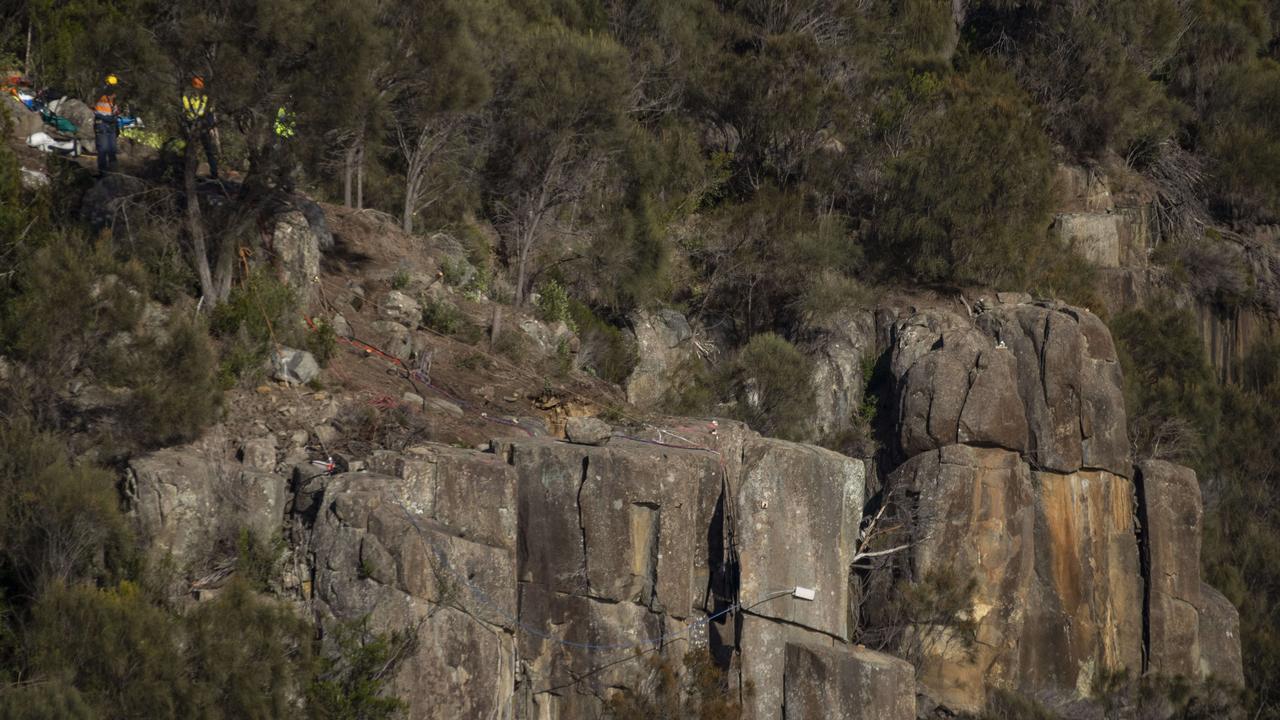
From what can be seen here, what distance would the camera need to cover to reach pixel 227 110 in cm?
1789

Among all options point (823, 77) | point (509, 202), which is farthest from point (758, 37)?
point (509, 202)

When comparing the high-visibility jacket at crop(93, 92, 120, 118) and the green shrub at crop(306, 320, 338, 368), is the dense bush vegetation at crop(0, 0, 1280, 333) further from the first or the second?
the green shrub at crop(306, 320, 338, 368)

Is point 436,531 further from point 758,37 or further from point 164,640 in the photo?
point 758,37

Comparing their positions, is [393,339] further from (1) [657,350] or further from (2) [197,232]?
(1) [657,350]

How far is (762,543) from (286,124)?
8086 millimetres

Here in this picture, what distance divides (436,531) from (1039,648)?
1098 cm

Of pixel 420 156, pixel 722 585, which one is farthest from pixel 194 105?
pixel 722 585

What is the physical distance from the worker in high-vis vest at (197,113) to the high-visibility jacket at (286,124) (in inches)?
32.0

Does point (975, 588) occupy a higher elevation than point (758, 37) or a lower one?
lower

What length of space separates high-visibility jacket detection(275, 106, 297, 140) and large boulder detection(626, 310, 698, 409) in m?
8.28

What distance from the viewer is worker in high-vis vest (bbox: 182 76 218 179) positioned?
1781 cm

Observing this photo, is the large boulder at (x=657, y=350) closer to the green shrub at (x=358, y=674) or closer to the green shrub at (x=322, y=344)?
the green shrub at (x=322, y=344)

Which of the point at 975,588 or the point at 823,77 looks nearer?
the point at 975,588

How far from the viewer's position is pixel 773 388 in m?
24.9
